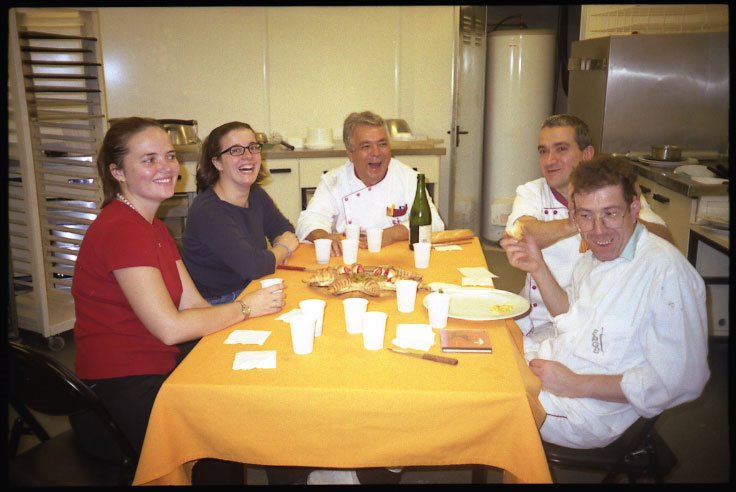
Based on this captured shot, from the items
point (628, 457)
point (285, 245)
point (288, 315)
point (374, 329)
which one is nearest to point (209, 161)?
point (285, 245)

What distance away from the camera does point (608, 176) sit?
1716 mm

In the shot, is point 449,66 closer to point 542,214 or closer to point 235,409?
point 542,214

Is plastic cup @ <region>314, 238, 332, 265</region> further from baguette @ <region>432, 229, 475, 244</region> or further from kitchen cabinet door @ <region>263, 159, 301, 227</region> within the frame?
kitchen cabinet door @ <region>263, 159, 301, 227</region>

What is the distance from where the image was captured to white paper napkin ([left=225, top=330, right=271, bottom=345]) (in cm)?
164

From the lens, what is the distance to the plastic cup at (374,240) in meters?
2.70

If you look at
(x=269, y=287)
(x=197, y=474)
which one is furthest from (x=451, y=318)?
(x=197, y=474)

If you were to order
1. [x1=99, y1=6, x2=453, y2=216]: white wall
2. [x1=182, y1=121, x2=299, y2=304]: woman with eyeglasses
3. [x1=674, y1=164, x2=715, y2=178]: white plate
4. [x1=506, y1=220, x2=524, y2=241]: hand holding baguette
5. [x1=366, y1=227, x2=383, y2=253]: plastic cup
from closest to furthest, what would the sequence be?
1. [x1=506, y1=220, x2=524, y2=241]: hand holding baguette
2. [x1=182, y1=121, x2=299, y2=304]: woman with eyeglasses
3. [x1=366, y1=227, x2=383, y2=253]: plastic cup
4. [x1=674, y1=164, x2=715, y2=178]: white plate
5. [x1=99, y1=6, x2=453, y2=216]: white wall

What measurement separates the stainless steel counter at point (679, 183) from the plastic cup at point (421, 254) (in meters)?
1.84

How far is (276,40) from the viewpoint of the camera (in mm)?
5727

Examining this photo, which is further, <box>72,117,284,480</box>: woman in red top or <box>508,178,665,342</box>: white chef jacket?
<box>508,178,665,342</box>: white chef jacket

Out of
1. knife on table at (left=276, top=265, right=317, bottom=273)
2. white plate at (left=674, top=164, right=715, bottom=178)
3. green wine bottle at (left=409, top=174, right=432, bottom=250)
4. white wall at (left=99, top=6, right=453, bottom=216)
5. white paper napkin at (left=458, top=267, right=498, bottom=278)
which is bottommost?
knife on table at (left=276, top=265, right=317, bottom=273)

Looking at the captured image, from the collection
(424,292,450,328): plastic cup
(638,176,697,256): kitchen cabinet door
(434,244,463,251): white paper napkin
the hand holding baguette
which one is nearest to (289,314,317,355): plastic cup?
(424,292,450,328): plastic cup

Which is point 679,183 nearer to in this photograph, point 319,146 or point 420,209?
point 420,209

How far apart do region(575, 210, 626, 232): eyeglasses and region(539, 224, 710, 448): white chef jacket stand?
3.0 inches
